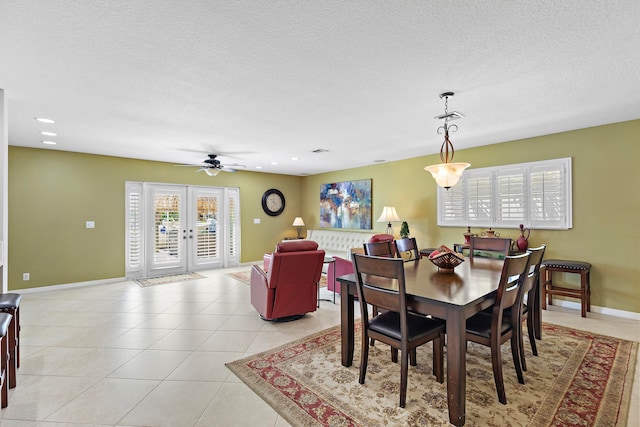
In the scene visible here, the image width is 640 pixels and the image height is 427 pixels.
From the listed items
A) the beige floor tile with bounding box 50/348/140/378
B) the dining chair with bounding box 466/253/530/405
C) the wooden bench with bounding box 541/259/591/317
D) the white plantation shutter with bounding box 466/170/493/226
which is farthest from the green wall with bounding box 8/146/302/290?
the wooden bench with bounding box 541/259/591/317

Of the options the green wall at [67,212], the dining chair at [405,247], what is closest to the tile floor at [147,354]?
the green wall at [67,212]

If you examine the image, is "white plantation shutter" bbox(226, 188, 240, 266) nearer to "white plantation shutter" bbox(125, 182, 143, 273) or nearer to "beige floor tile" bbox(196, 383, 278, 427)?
"white plantation shutter" bbox(125, 182, 143, 273)

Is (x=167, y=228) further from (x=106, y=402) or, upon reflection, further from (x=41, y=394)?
(x=106, y=402)

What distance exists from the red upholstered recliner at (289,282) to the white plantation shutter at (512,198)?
115 inches

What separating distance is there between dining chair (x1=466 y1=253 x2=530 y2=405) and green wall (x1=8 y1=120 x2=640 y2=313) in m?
2.58

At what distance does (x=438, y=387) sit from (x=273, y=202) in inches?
261

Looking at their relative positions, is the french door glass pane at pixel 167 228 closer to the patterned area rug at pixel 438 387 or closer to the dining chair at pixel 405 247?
the patterned area rug at pixel 438 387

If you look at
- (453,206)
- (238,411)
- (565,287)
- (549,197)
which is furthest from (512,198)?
(238,411)

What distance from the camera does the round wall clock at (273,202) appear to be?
8.16 metres


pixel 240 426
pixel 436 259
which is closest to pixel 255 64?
pixel 436 259

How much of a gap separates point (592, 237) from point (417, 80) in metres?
3.40

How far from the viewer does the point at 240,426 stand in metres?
1.89

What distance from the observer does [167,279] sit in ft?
20.3

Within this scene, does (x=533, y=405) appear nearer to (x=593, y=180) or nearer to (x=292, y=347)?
(x=292, y=347)
